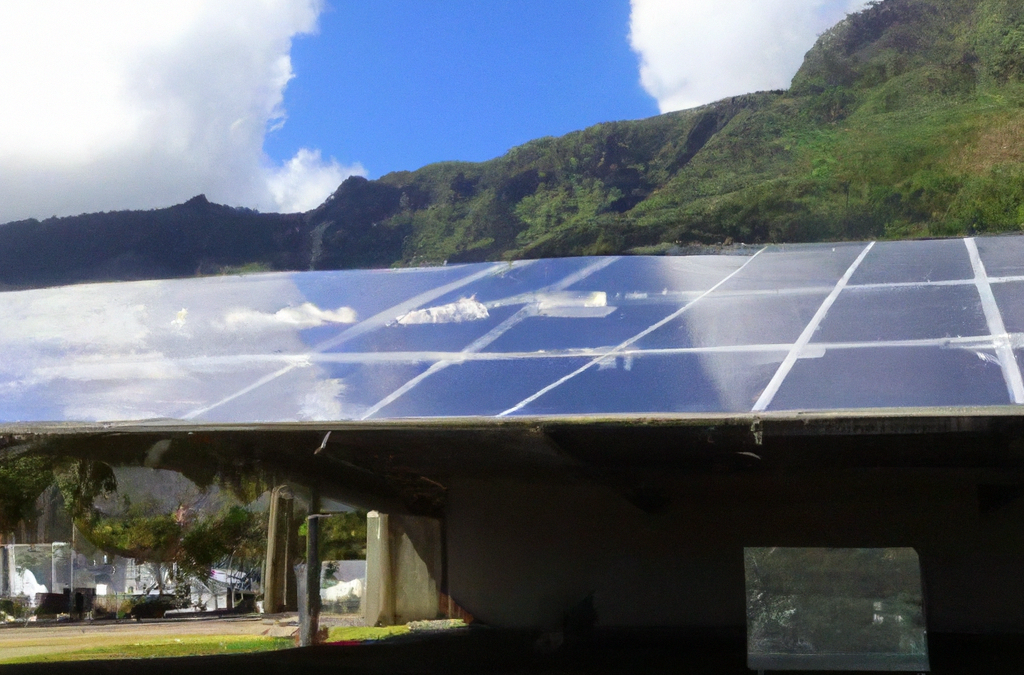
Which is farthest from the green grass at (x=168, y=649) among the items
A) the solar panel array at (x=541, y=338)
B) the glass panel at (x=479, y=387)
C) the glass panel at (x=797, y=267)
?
the glass panel at (x=797, y=267)

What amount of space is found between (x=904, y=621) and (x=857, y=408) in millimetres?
3235

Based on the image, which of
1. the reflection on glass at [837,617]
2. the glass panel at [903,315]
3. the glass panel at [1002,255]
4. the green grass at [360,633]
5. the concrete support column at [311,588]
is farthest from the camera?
the green grass at [360,633]

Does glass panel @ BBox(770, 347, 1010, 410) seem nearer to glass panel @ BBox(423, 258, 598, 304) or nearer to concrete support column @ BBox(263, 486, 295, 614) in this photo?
glass panel @ BBox(423, 258, 598, 304)

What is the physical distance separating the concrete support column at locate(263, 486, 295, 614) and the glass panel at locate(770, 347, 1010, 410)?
443 cm

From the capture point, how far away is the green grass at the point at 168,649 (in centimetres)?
813

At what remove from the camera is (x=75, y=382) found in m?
5.74

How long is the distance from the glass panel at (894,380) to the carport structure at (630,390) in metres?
0.02

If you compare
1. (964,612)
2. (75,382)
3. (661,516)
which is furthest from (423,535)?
(964,612)

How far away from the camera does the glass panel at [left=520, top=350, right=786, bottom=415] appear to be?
445 cm

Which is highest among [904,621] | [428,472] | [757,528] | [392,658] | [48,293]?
[48,293]

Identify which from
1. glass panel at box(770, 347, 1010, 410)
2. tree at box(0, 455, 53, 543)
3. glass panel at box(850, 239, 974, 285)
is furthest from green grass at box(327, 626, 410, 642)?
glass panel at box(850, 239, 974, 285)

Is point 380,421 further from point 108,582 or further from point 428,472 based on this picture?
point 108,582

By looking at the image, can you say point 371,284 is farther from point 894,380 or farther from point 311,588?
point 894,380

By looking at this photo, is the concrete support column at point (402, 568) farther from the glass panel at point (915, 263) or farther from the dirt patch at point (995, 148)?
the dirt patch at point (995, 148)
